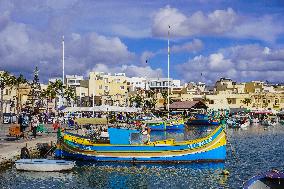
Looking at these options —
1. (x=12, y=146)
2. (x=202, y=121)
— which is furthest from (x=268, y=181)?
(x=202, y=121)

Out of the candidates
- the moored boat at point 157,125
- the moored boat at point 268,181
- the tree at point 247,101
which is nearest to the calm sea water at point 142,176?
the moored boat at point 268,181

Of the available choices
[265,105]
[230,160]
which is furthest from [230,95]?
[230,160]

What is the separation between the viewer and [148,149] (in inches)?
1494

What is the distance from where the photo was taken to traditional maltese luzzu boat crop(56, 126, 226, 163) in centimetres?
3791

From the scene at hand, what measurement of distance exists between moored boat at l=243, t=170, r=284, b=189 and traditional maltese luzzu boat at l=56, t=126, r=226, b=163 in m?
17.0

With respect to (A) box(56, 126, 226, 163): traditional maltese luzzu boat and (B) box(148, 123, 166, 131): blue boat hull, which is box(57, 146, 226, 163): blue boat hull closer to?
(A) box(56, 126, 226, 163): traditional maltese luzzu boat

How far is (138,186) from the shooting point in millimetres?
30344

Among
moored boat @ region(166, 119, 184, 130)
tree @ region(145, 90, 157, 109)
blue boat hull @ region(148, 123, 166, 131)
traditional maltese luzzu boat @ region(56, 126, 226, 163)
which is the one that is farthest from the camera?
tree @ region(145, 90, 157, 109)

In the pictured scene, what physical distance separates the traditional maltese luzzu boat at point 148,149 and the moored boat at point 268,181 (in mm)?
17047

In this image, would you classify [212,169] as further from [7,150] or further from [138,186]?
[7,150]

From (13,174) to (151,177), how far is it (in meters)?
9.26

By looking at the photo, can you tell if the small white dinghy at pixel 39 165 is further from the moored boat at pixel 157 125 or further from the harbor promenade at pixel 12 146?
the moored boat at pixel 157 125

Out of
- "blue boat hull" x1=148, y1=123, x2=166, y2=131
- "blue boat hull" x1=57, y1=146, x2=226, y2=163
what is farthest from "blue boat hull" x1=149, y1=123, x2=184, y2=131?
"blue boat hull" x1=57, y1=146, x2=226, y2=163

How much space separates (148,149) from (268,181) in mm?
17623
